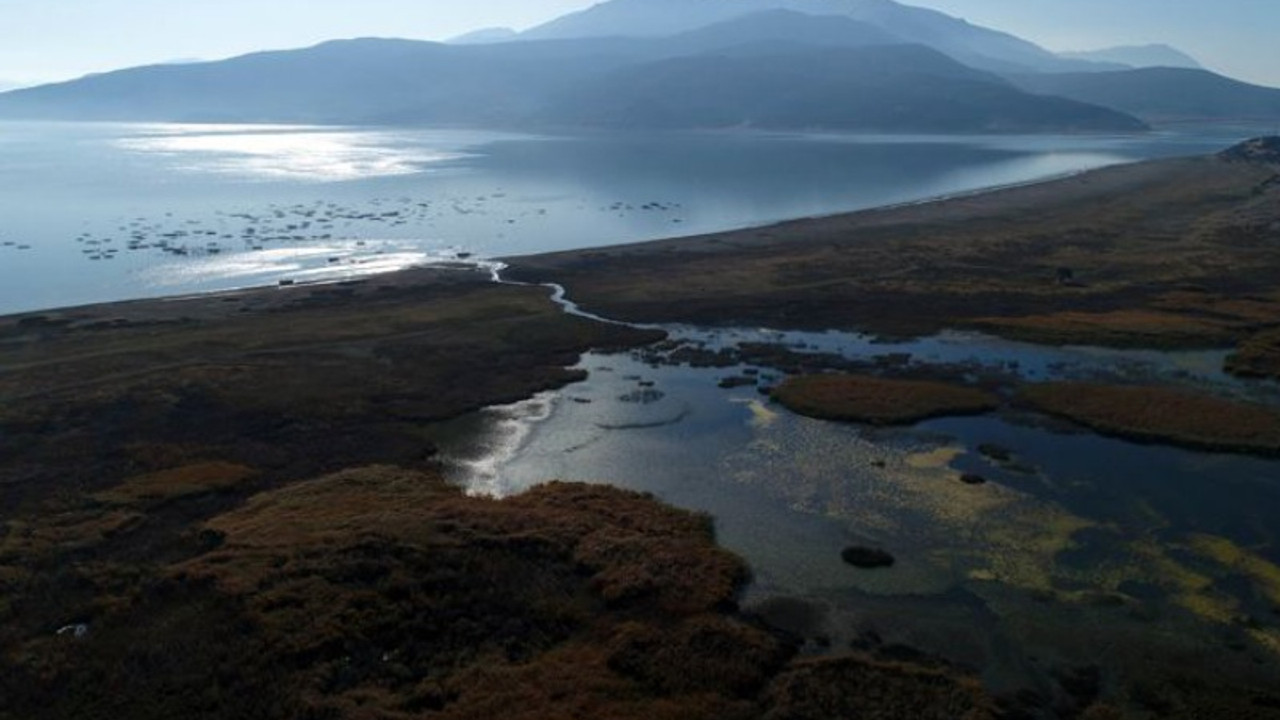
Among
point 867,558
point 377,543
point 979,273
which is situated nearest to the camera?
point 377,543

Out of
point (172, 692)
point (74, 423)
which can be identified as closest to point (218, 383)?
point (74, 423)

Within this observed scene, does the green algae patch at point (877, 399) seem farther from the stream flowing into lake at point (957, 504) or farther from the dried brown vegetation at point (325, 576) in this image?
the dried brown vegetation at point (325, 576)

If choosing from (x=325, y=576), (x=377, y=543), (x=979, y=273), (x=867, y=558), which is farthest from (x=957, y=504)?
(x=979, y=273)

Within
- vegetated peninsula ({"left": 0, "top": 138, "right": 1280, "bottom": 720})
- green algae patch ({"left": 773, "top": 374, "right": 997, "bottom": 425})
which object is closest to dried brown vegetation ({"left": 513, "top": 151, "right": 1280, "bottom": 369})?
vegetated peninsula ({"left": 0, "top": 138, "right": 1280, "bottom": 720})

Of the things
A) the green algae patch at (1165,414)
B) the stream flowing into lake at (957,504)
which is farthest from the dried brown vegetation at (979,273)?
the green algae patch at (1165,414)

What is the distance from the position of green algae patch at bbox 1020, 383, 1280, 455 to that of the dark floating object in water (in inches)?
895

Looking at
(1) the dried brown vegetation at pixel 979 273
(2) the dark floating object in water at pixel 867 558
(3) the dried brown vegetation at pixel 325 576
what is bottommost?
(2) the dark floating object in water at pixel 867 558

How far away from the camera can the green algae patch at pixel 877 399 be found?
182ft

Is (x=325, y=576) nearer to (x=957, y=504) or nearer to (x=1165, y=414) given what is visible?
(x=957, y=504)

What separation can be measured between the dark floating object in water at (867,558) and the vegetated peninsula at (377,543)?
4878 mm

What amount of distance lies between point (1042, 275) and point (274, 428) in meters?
83.0

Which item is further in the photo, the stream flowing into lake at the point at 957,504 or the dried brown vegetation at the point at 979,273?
the dried brown vegetation at the point at 979,273

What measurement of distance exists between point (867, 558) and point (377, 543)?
66.9ft

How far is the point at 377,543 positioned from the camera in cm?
3659
